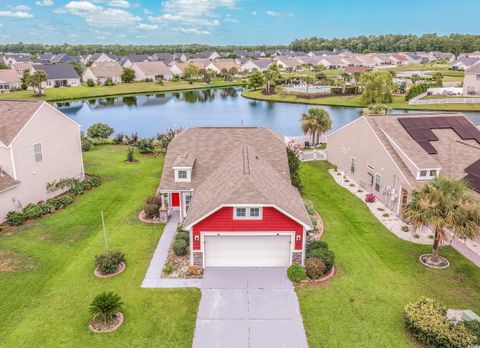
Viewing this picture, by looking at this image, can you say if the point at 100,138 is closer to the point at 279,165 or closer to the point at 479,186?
the point at 279,165

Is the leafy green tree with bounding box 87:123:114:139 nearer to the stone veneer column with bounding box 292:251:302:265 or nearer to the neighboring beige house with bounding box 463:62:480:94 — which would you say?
the stone veneer column with bounding box 292:251:302:265

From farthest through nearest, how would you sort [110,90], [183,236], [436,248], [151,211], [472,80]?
1. [110,90]
2. [472,80]
3. [151,211]
4. [183,236]
5. [436,248]

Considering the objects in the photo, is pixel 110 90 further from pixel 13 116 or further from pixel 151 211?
pixel 151 211

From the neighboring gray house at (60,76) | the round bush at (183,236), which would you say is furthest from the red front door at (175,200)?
the neighboring gray house at (60,76)

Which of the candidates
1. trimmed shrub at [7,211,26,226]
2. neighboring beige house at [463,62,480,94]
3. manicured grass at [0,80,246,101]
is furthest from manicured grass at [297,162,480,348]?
manicured grass at [0,80,246,101]

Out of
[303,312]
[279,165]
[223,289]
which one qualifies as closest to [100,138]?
[279,165]

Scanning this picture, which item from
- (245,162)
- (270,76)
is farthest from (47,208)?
(270,76)
